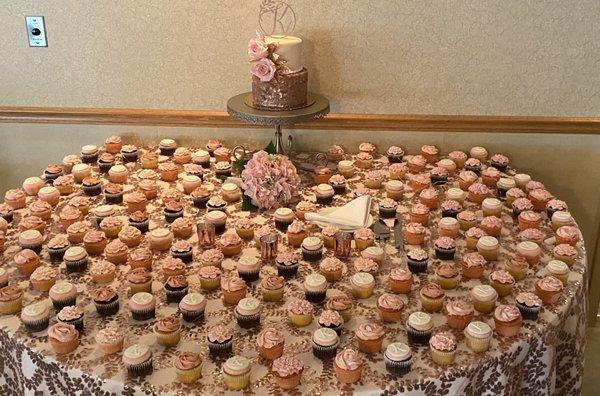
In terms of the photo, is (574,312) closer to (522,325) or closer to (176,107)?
(522,325)

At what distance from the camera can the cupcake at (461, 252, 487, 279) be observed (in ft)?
6.68

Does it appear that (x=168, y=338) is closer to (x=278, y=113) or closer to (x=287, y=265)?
(x=287, y=265)

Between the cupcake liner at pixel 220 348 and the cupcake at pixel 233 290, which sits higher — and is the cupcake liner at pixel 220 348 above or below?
below

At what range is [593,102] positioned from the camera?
9.52 ft

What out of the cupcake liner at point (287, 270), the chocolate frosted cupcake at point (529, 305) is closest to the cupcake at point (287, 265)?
the cupcake liner at point (287, 270)

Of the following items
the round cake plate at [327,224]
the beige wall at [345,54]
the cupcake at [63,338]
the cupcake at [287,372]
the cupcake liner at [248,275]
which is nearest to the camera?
the cupcake at [287,372]

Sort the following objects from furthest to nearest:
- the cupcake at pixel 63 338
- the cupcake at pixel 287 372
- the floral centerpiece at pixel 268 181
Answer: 1. the floral centerpiece at pixel 268 181
2. the cupcake at pixel 63 338
3. the cupcake at pixel 287 372

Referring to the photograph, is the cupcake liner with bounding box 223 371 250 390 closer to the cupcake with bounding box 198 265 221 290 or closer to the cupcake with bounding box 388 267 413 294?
the cupcake with bounding box 198 265 221 290

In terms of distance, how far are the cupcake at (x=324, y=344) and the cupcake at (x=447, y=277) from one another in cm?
45

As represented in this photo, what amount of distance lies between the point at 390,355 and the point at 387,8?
1.65 meters

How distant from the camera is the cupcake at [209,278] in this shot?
78.1 inches

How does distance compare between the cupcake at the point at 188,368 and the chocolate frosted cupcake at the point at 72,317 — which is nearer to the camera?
the cupcake at the point at 188,368

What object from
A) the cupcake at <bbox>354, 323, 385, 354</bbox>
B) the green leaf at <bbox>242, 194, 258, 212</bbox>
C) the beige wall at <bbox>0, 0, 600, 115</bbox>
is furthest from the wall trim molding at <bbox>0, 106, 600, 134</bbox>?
the cupcake at <bbox>354, 323, 385, 354</bbox>

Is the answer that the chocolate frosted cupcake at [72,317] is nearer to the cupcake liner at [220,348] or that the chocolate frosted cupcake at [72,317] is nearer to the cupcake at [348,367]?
the cupcake liner at [220,348]
